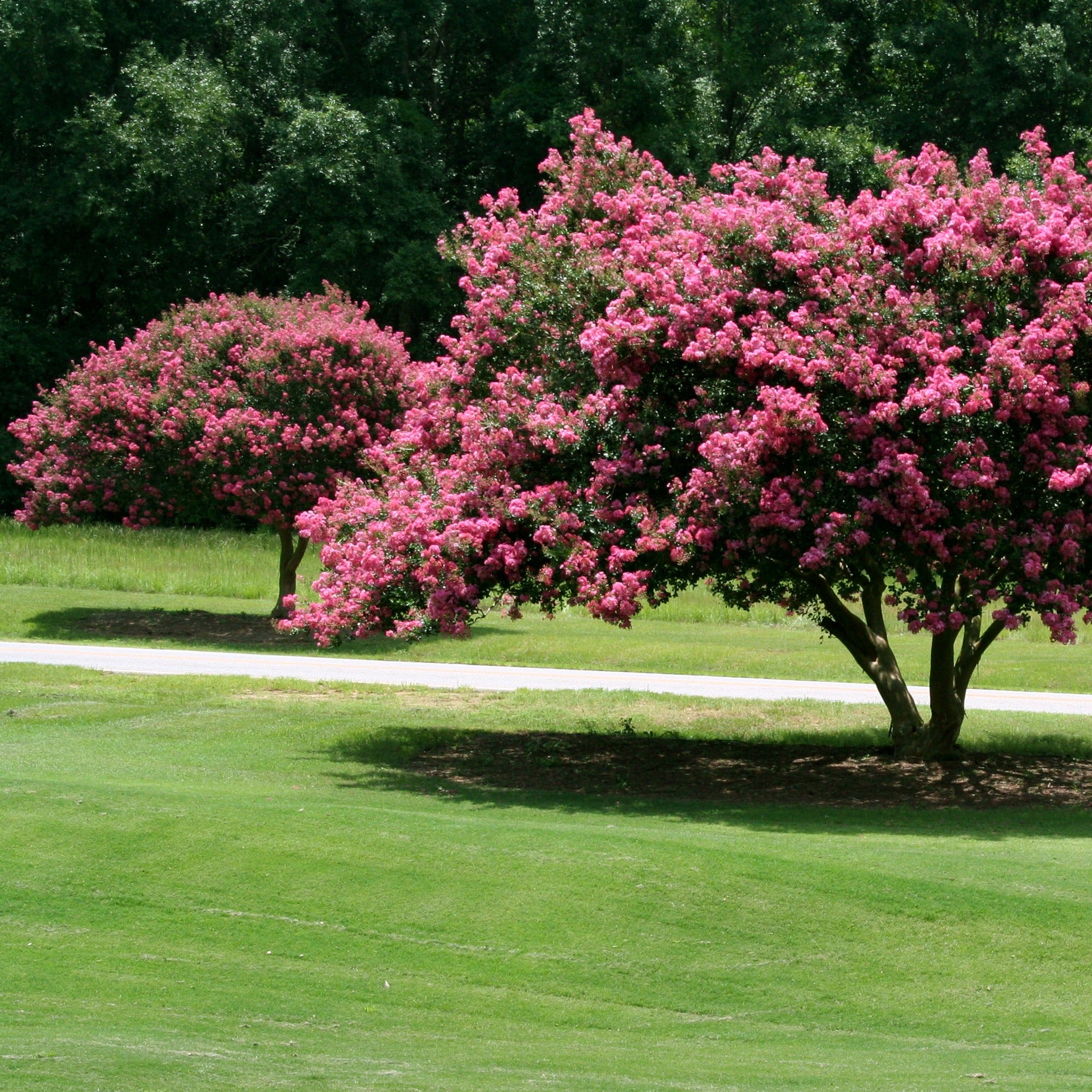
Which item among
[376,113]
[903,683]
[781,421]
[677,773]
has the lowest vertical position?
[677,773]

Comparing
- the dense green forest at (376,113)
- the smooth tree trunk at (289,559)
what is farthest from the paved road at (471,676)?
the dense green forest at (376,113)

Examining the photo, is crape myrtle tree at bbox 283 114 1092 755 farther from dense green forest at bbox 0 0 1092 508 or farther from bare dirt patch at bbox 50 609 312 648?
dense green forest at bbox 0 0 1092 508

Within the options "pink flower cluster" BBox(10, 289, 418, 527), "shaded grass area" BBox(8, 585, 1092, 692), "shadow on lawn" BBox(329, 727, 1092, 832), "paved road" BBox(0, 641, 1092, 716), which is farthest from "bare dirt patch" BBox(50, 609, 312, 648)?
"shadow on lawn" BBox(329, 727, 1092, 832)

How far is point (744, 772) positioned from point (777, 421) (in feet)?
17.5

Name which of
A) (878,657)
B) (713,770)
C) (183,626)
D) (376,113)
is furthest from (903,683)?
(376,113)

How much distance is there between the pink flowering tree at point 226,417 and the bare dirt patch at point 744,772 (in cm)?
1089

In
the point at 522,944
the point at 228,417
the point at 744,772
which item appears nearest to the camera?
the point at 522,944

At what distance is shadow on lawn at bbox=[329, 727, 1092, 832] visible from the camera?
1573 cm

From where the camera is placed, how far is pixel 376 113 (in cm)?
4809

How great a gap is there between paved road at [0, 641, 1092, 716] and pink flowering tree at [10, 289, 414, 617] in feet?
11.2

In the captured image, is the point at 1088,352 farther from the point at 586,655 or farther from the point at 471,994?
the point at 586,655

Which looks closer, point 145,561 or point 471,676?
point 471,676

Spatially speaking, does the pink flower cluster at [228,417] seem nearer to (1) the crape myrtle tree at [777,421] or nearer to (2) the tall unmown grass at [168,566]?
(2) the tall unmown grass at [168,566]

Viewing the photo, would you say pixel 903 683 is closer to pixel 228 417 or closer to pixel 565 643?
pixel 565 643
